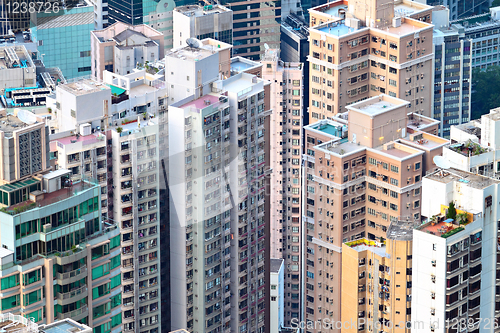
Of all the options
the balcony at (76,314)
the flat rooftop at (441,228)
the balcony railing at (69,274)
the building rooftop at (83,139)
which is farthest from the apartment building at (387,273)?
the balcony railing at (69,274)

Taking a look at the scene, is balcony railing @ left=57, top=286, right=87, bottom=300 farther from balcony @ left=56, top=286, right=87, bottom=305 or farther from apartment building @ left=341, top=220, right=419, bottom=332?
apartment building @ left=341, top=220, right=419, bottom=332

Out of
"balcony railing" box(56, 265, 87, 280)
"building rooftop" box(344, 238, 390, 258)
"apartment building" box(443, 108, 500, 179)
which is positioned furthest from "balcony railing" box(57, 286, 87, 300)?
"building rooftop" box(344, 238, 390, 258)

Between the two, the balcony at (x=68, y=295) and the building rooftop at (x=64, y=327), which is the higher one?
the building rooftop at (x=64, y=327)

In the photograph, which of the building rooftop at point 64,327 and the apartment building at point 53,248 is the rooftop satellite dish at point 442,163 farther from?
the building rooftop at point 64,327

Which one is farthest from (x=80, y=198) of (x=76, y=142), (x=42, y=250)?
(x=76, y=142)

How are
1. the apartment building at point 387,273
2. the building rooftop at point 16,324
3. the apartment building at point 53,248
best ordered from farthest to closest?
the apartment building at point 387,273 → the apartment building at point 53,248 → the building rooftop at point 16,324

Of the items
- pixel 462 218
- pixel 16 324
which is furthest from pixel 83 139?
pixel 16 324
